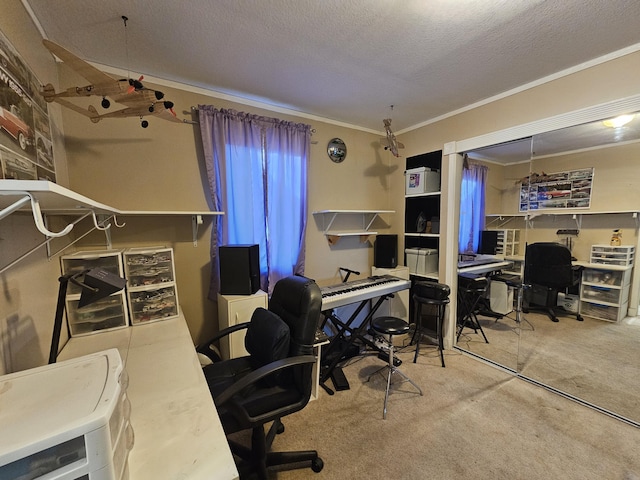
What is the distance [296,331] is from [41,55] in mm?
2107

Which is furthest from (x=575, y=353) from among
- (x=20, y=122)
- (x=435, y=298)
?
(x=20, y=122)

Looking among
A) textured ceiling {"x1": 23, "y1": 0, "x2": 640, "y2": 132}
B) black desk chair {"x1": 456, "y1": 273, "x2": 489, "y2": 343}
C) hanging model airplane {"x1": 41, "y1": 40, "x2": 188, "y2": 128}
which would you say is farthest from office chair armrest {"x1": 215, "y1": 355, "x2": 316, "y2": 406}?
black desk chair {"x1": 456, "y1": 273, "x2": 489, "y2": 343}

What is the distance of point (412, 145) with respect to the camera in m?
3.14

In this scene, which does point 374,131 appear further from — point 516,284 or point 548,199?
point 516,284

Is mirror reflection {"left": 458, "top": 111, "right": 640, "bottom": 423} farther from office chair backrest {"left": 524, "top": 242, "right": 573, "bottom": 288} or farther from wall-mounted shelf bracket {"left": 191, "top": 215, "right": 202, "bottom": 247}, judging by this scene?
wall-mounted shelf bracket {"left": 191, "top": 215, "right": 202, "bottom": 247}

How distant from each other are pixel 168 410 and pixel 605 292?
11.6 ft

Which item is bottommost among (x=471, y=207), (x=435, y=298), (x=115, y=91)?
(x=435, y=298)

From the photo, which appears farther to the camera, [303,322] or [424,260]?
[424,260]

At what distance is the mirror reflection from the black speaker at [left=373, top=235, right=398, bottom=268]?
0.73 metres

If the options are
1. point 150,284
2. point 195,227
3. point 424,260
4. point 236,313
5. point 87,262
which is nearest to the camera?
point 87,262

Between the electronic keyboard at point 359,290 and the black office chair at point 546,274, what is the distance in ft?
3.87

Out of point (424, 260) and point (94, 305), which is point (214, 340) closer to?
point (94, 305)

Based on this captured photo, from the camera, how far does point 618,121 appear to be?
6.31 feet

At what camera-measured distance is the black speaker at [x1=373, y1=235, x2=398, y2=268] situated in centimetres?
311
